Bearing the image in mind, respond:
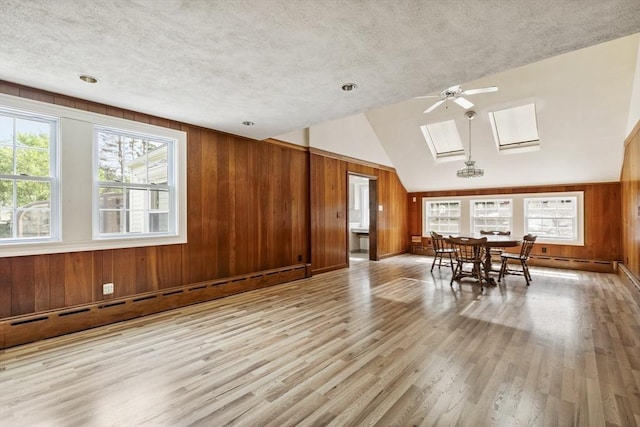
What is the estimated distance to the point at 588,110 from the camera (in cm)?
479

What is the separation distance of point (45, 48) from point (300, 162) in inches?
150

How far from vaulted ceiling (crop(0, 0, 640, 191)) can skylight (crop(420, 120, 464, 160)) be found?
8.11ft

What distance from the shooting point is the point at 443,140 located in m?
6.98

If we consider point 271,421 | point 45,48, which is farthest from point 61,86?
point 271,421

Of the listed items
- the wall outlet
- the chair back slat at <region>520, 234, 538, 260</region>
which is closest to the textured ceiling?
the wall outlet

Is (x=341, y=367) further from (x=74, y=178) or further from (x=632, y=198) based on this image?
(x=632, y=198)

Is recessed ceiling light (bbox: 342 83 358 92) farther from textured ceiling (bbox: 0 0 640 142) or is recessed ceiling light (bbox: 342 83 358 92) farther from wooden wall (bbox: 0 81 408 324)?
wooden wall (bbox: 0 81 408 324)

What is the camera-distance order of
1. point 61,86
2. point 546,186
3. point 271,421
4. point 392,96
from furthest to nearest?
point 546,186
point 392,96
point 61,86
point 271,421

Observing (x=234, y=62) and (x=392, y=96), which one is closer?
(x=234, y=62)

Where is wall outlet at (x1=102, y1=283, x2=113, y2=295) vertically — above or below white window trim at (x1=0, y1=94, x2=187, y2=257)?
below

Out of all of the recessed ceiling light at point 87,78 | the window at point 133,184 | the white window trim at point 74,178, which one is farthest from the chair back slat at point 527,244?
the recessed ceiling light at point 87,78

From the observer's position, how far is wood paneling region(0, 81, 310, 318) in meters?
2.93

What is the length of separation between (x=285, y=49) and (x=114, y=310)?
128 inches

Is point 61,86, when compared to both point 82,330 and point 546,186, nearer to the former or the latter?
point 82,330
